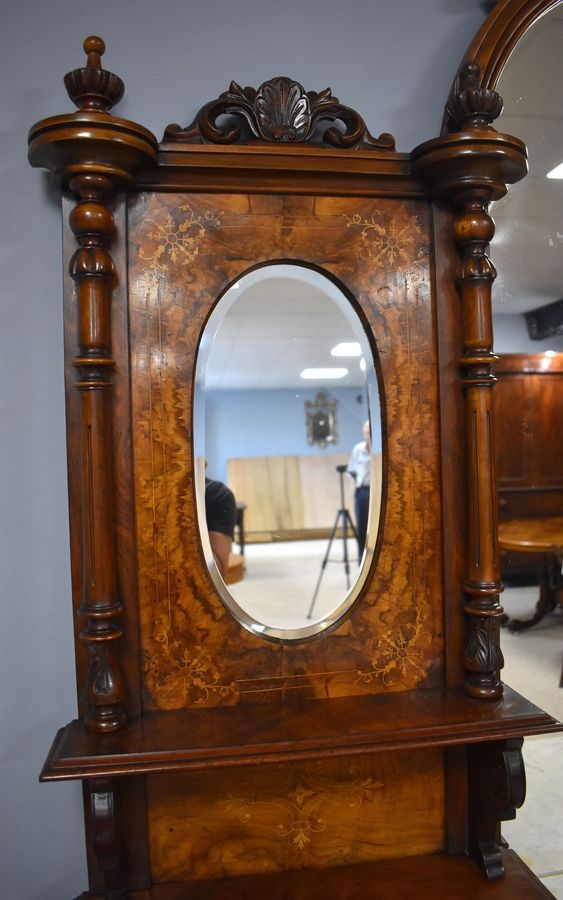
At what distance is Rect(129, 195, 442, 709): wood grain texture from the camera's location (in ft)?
4.50

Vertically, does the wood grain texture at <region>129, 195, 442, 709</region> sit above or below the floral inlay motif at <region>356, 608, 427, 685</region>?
above

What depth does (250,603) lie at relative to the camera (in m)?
1.43

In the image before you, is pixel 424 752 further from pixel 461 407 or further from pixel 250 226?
pixel 250 226

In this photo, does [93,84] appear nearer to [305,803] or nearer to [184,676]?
[184,676]

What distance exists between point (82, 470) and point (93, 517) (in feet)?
0.30

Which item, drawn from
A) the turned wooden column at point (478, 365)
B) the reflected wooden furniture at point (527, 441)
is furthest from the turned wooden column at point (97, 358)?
the reflected wooden furniture at point (527, 441)

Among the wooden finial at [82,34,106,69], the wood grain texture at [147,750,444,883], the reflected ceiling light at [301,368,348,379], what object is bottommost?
the wood grain texture at [147,750,444,883]

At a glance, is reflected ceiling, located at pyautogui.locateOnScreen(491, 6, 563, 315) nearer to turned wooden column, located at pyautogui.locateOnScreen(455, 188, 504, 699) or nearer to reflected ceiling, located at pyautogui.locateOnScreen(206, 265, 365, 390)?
turned wooden column, located at pyautogui.locateOnScreen(455, 188, 504, 699)

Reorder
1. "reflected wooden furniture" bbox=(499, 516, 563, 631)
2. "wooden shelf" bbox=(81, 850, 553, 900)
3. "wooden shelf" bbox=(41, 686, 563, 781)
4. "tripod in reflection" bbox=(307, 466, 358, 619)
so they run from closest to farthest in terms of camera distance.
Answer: "wooden shelf" bbox=(41, 686, 563, 781) < "wooden shelf" bbox=(81, 850, 553, 900) < "tripod in reflection" bbox=(307, 466, 358, 619) < "reflected wooden furniture" bbox=(499, 516, 563, 631)

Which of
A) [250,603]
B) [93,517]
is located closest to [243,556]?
[250,603]

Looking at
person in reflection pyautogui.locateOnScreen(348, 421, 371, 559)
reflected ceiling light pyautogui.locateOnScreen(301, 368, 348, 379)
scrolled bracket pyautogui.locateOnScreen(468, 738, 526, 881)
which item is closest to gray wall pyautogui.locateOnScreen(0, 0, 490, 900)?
reflected ceiling light pyautogui.locateOnScreen(301, 368, 348, 379)

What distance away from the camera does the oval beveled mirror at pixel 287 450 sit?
1.42 metres

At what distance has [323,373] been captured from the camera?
1.48 meters

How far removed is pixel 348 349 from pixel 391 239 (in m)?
0.25
